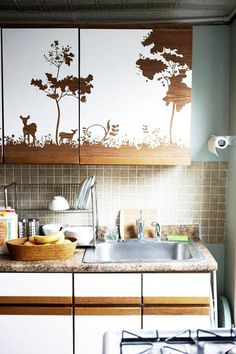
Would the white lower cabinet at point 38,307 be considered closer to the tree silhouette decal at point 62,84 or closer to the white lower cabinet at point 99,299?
the white lower cabinet at point 99,299

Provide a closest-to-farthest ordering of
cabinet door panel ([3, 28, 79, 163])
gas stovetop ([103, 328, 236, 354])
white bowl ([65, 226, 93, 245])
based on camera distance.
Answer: gas stovetop ([103, 328, 236, 354]) < cabinet door panel ([3, 28, 79, 163]) < white bowl ([65, 226, 93, 245])

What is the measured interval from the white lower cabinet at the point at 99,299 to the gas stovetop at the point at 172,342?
83cm

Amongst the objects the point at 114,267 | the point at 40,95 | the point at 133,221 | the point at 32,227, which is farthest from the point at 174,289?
the point at 40,95

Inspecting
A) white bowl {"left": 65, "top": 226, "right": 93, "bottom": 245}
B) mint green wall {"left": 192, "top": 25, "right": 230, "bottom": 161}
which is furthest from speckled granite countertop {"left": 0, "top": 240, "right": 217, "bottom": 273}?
mint green wall {"left": 192, "top": 25, "right": 230, "bottom": 161}

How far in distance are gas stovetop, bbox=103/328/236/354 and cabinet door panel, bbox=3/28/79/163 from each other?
1279 mm

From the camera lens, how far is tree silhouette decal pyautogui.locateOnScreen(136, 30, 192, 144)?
2.40 meters

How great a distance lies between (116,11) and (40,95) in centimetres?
72

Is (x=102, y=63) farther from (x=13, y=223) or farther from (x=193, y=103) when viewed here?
(x=13, y=223)

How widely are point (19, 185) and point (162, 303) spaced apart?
4.03 ft

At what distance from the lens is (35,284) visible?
2.23 meters

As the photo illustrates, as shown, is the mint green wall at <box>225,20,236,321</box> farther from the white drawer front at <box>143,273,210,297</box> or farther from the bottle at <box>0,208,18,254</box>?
the bottle at <box>0,208,18,254</box>

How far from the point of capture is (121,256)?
2.65 meters

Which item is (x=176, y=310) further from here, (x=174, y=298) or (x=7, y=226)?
(x=7, y=226)

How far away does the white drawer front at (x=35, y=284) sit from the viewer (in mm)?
2230
